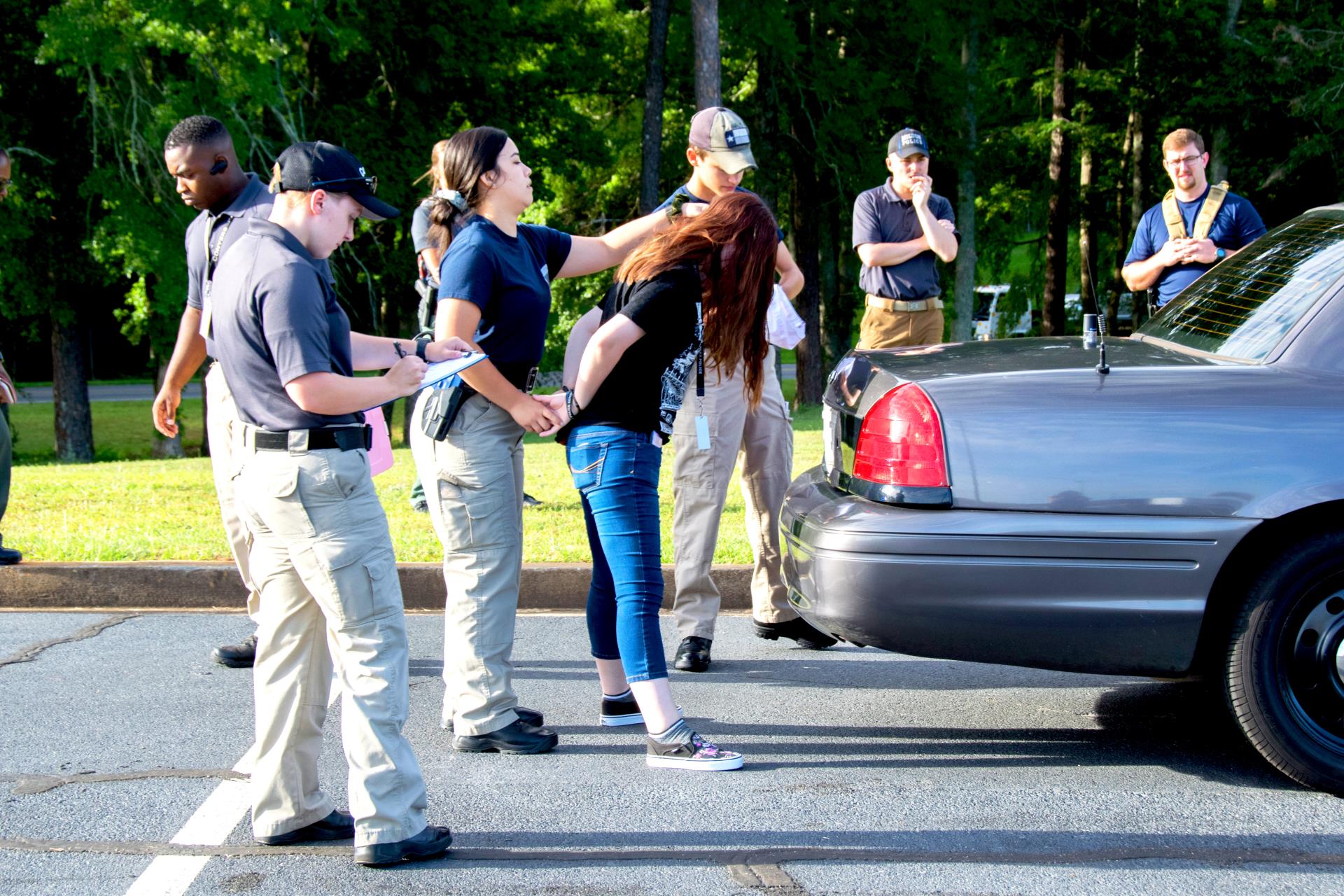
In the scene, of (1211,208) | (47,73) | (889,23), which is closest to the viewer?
(1211,208)

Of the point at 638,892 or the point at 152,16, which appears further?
the point at 152,16

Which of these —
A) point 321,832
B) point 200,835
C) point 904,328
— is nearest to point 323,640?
point 321,832

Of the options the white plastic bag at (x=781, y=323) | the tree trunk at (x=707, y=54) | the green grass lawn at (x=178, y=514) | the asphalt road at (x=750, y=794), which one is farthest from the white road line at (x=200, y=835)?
the tree trunk at (x=707, y=54)

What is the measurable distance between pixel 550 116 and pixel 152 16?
10062 millimetres

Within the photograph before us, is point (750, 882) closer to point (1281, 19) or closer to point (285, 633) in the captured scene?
point (285, 633)

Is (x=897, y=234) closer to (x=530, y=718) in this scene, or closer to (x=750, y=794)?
(x=530, y=718)

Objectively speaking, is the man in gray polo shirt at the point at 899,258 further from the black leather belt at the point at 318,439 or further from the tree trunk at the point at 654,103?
the tree trunk at the point at 654,103

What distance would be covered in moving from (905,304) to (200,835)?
443 cm

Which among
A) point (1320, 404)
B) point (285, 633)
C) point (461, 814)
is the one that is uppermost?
point (1320, 404)

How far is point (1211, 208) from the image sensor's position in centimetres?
645

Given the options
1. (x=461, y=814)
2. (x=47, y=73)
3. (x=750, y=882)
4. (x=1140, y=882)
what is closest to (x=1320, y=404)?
(x=1140, y=882)

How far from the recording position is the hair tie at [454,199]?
14.4 ft

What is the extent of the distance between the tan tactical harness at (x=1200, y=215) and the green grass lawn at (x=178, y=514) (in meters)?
2.64

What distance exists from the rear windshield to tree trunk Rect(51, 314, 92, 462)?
19.8 m
